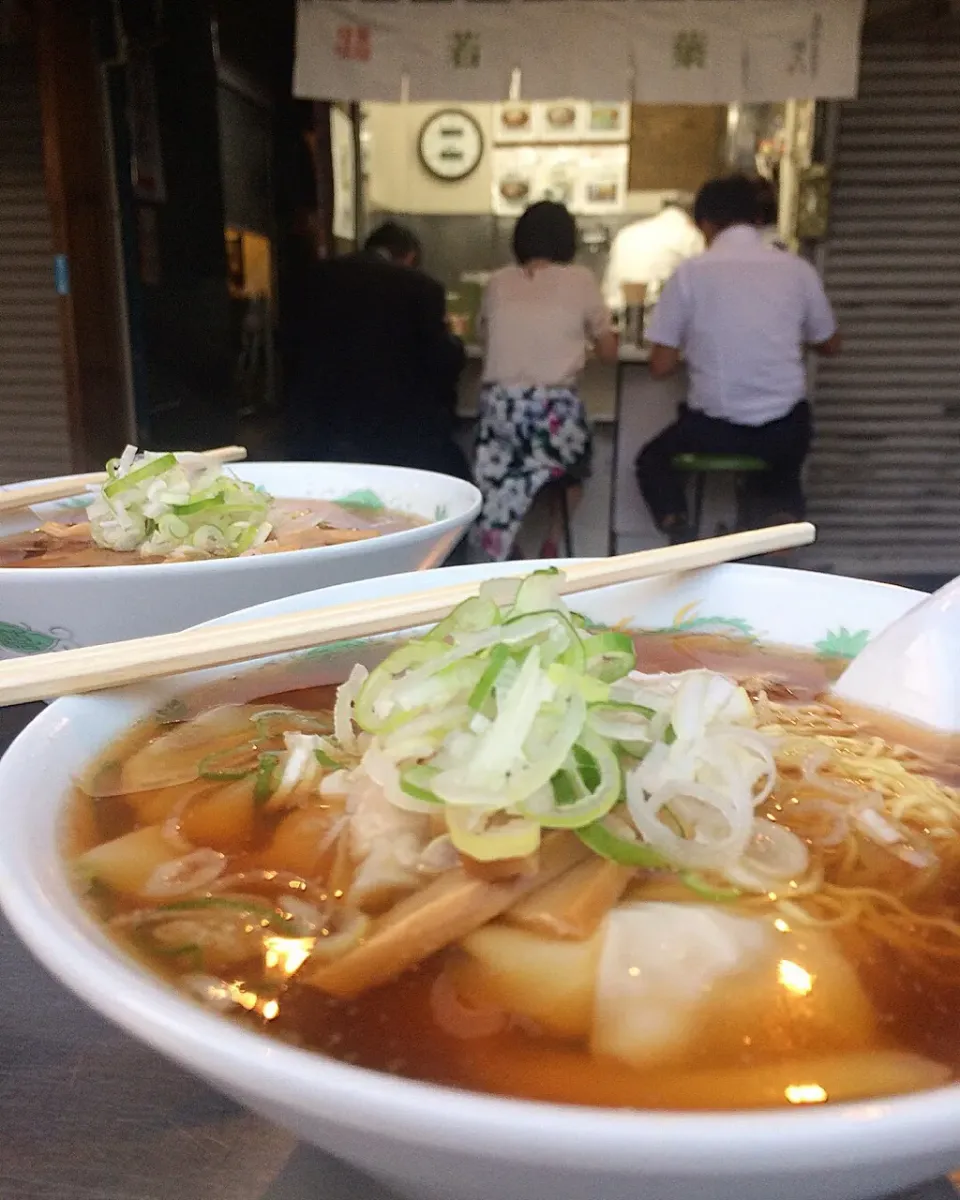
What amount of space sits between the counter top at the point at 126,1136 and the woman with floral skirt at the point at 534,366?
355 cm

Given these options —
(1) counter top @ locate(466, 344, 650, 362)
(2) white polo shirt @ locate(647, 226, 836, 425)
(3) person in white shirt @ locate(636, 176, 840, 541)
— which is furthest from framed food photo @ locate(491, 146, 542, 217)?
(2) white polo shirt @ locate(647, 226, 836, 425)

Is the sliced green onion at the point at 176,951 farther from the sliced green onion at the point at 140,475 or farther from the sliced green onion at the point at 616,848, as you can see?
the sliced green onion at the point at 140,475

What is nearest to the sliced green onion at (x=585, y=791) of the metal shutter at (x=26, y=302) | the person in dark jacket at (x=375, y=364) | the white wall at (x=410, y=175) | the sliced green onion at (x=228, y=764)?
the sliced green onion at (x=228, y=764)

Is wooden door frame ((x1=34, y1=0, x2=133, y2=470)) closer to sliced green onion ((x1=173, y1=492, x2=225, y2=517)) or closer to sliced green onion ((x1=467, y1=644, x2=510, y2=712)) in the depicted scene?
sliced green onion ((x1=173, y1=492, x2=225, y2=517))

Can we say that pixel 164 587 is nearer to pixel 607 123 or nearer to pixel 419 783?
pixel 419 783

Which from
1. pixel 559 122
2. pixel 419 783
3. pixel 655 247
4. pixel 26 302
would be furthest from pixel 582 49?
pixel 419 783

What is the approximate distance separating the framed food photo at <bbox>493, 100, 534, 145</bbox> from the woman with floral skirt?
8.68 ft

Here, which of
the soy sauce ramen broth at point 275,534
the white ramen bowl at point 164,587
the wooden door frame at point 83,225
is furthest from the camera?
the wooden door frame at point 83,225

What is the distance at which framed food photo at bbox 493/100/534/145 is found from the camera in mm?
6086

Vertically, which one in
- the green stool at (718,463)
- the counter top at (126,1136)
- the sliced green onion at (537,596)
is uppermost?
the sliced green onion at (537,596)

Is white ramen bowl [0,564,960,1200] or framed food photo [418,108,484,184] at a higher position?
framed food photo [418,108,484,184]

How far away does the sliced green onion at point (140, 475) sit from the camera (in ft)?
3.67

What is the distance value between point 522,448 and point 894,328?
6.99 ft

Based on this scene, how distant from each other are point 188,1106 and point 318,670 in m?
0.36
